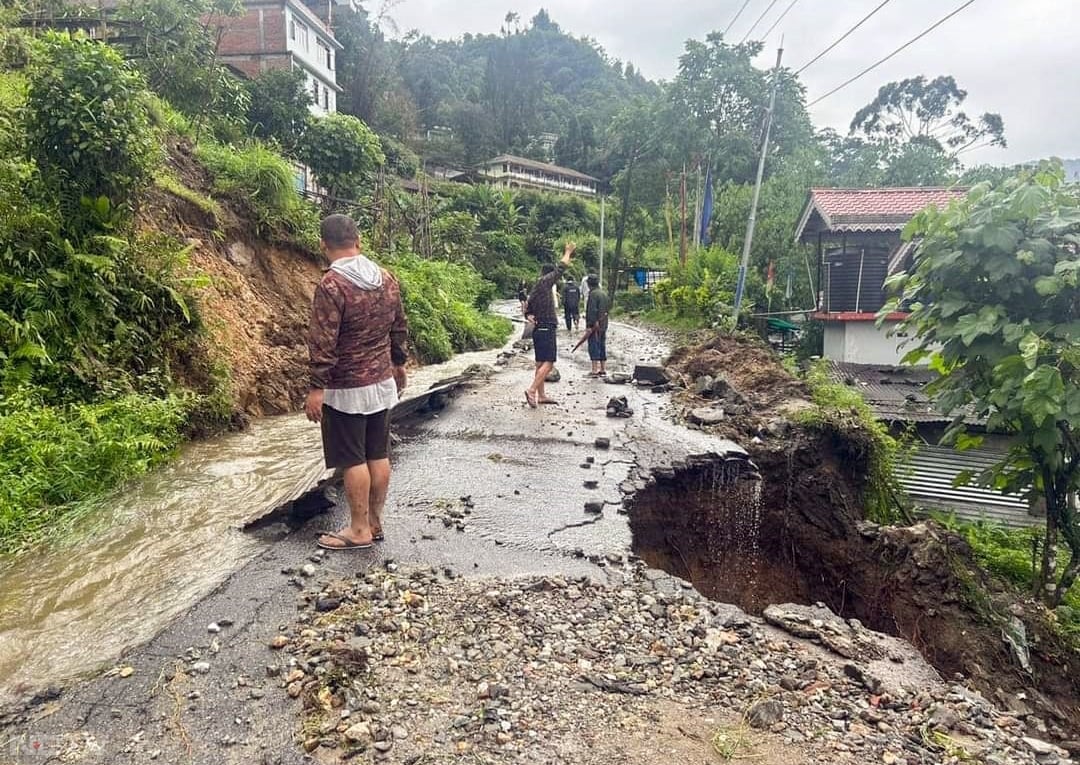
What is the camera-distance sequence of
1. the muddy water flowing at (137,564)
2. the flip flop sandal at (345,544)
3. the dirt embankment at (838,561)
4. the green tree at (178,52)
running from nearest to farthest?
the muddy water flowing at (137,564) < the flip flop sandal at (345,544) < the dirt embankment at (838,561) < the green tree at (178,52)

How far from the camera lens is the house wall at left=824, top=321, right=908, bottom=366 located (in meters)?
15.5

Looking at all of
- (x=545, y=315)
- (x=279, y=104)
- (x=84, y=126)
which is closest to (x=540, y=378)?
(x=545, y=315)

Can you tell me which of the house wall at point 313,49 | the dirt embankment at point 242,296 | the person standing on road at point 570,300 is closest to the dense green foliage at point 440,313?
the person standing on road at point 570,300

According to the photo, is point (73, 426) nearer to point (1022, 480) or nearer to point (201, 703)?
point (201, 703)

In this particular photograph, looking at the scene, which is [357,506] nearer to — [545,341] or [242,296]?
[545,341]

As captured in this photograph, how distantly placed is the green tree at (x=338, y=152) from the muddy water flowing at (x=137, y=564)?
10.9 meters

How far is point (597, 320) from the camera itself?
36.9ft

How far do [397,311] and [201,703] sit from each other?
98.2 inches

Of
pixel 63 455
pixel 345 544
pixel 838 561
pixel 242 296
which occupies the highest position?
pixel 242 296

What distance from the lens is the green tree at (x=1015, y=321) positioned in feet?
15.1

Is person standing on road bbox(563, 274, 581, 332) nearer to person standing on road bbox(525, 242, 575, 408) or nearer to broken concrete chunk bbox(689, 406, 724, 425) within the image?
person standing on road bbox(525, 242, 575, 408)

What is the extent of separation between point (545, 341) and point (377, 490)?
16.0ft

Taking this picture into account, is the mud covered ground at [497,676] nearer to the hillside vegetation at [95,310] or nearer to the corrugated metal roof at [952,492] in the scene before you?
the hillside vegetation at [95,310]

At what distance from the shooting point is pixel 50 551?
410 cm
